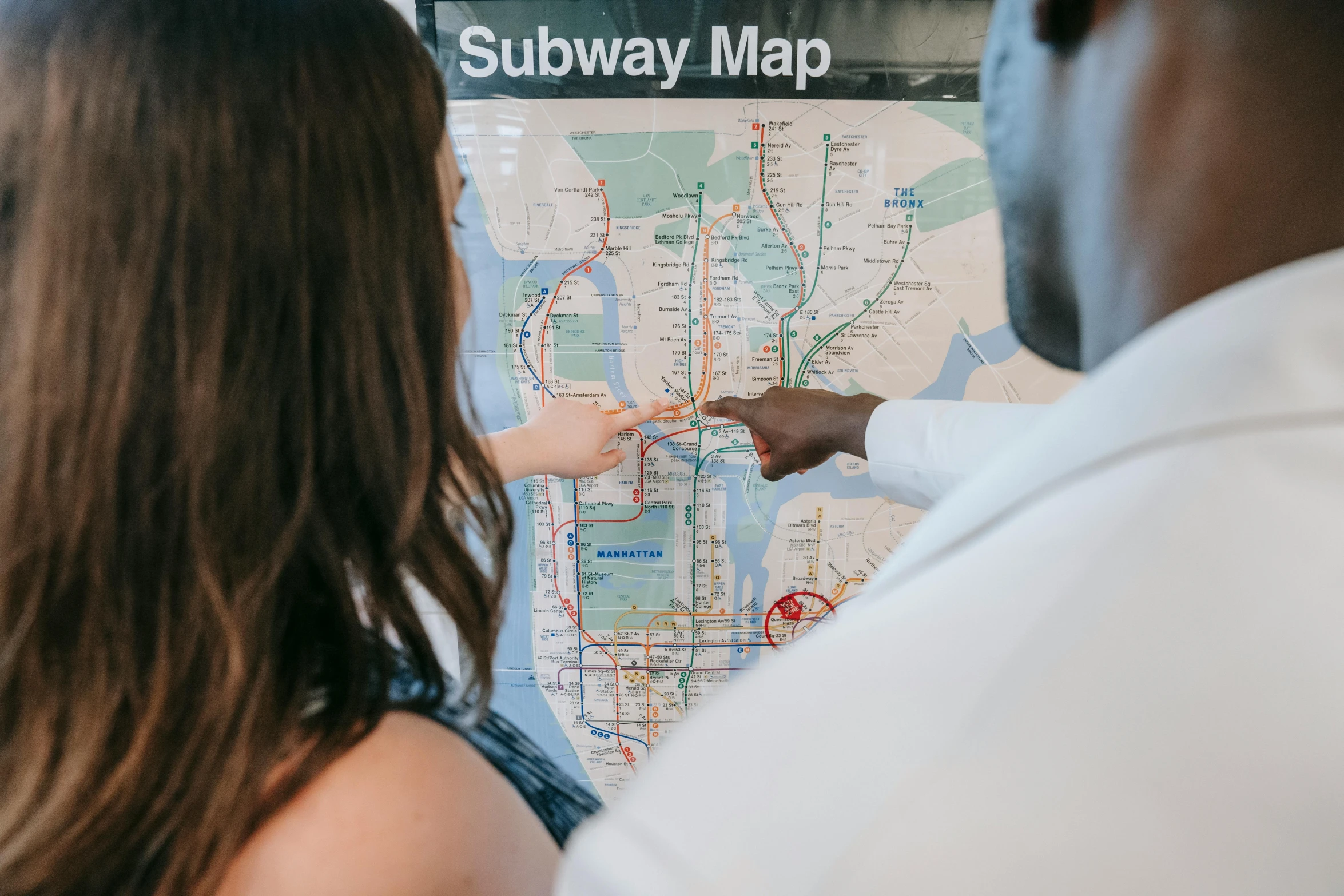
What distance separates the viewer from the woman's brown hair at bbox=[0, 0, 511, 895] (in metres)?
0.51

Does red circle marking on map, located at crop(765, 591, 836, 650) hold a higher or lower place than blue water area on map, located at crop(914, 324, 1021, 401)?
lower

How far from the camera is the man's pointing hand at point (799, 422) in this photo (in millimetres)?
1242

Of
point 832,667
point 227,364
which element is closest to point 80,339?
point 227,364

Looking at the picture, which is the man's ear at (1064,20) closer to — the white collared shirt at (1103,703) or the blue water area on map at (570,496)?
the white collared shirt at (1103,703)

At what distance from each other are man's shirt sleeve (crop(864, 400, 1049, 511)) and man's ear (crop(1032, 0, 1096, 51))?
2.08 ft

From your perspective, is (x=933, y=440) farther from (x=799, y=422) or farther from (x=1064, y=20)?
(x=1064, y=20)

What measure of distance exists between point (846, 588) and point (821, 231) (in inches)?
25.3

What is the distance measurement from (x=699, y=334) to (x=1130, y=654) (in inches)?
40.5

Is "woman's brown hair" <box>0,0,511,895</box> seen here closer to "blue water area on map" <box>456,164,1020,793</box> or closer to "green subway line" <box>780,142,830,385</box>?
"blue water area on map" <box>456,164,1020,793</box>

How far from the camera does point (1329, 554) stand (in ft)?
1.04

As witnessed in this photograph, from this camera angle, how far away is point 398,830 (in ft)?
1.77

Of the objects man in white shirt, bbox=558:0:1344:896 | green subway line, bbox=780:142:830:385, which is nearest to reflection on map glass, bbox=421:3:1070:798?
green subway line, bbox=780:142:830:385

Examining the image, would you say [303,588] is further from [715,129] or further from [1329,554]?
[715,129]

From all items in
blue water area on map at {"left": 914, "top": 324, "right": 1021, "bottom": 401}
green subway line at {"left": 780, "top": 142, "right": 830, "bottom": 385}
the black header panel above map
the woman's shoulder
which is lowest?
Answer: the woman's shoulder
